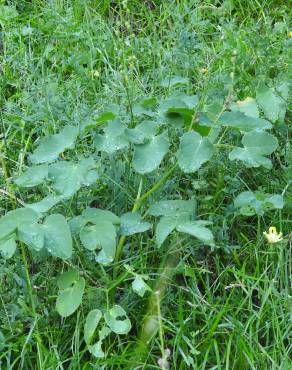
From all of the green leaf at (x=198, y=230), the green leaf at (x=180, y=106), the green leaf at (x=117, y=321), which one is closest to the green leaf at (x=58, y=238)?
the green leaf at (x=117, y=321)

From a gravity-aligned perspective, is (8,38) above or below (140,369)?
above

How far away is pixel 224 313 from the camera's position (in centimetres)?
228

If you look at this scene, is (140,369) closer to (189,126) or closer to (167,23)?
(189,126)

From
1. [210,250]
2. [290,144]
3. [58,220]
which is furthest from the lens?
[290,144]

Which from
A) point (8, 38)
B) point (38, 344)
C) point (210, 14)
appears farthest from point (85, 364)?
point (210, 14)

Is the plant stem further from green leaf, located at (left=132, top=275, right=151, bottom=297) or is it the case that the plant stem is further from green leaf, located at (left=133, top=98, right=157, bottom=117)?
green leaf, located at (left=133, top=98, right=157, bottom=117)

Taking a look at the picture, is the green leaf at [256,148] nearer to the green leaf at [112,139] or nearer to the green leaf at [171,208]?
the green leaf at [171,208]

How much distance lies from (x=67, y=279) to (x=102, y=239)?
0.59 feet

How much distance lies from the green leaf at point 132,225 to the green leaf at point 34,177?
27 centimetres

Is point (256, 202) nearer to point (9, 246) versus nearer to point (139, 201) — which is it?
point (139, 201)

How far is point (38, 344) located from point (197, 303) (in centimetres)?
50

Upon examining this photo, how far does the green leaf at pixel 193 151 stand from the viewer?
2225mm

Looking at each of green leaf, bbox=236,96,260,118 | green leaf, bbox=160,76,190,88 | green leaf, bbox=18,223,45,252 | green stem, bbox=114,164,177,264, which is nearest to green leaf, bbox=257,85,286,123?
green leaf, bbox=236,96,260,118

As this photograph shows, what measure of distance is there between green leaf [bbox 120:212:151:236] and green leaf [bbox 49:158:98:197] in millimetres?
158
